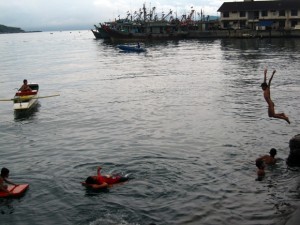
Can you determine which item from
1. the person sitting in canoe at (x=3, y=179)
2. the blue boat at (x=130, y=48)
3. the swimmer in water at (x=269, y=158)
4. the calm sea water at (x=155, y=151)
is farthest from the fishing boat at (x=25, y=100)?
the blue boat at (x=130, y=48)

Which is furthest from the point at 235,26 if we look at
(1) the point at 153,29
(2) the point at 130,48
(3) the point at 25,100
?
(3) the point at 25,100

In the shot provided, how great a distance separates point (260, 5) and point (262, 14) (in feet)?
9.33

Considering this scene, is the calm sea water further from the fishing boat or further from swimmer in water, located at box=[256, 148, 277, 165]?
the fishing boat

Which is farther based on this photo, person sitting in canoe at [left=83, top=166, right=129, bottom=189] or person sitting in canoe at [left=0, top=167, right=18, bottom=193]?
person sitting in canoe at [left=83, top=166, right=129, bottom=189]

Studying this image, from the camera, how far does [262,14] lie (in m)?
118

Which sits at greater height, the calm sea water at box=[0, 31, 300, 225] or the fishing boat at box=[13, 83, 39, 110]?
the fishing boat at box=[13, 83, 39, 110]

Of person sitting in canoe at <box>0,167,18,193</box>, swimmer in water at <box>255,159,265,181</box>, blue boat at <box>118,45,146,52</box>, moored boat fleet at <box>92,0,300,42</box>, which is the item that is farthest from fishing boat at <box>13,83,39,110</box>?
moored boat fleet at <box>92,0,300,42</box>

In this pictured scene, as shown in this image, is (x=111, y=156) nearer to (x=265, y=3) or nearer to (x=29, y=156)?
(x=29, y=156)

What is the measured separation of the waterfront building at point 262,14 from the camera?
375 ft

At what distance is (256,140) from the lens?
77.0 ft

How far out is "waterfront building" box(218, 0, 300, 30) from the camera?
114375 millimetres

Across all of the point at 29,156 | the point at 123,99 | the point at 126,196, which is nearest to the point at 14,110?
the point at 123,99

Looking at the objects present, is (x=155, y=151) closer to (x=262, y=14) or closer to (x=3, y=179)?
(x=3, y=179)

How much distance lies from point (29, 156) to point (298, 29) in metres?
103
